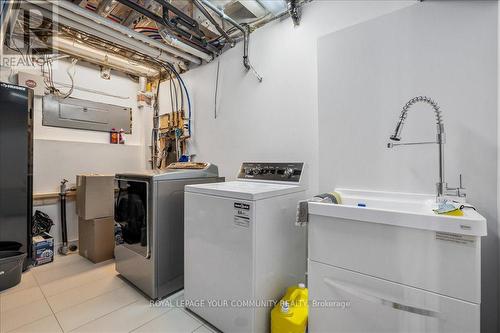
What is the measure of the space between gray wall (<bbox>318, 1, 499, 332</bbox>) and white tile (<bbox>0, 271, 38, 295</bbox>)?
268 centimetres

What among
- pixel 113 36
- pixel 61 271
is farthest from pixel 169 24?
pixel 61 271

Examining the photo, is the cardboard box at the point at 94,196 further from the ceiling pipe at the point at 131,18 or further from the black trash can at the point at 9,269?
the ceiling pipe at the point at 131,18

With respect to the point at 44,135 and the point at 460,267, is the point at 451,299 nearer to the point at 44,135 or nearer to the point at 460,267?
the point at 460,267

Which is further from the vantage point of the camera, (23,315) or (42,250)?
(42,250)

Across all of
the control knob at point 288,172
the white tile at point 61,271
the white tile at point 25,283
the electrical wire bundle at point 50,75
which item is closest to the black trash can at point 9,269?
the white tile at point 25,283

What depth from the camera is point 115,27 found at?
78.7 inches

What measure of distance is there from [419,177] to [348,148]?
458mm

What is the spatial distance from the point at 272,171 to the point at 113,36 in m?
2.01

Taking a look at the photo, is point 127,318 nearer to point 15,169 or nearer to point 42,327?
point 42,327

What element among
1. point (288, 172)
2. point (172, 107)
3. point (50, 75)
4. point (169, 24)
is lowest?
point (288, 172)

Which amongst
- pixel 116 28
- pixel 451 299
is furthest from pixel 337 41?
pixel 116 28

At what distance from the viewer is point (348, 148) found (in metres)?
1.61

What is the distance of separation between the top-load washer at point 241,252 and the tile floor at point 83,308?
0.22 meters

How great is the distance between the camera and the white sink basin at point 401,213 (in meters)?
0.82
